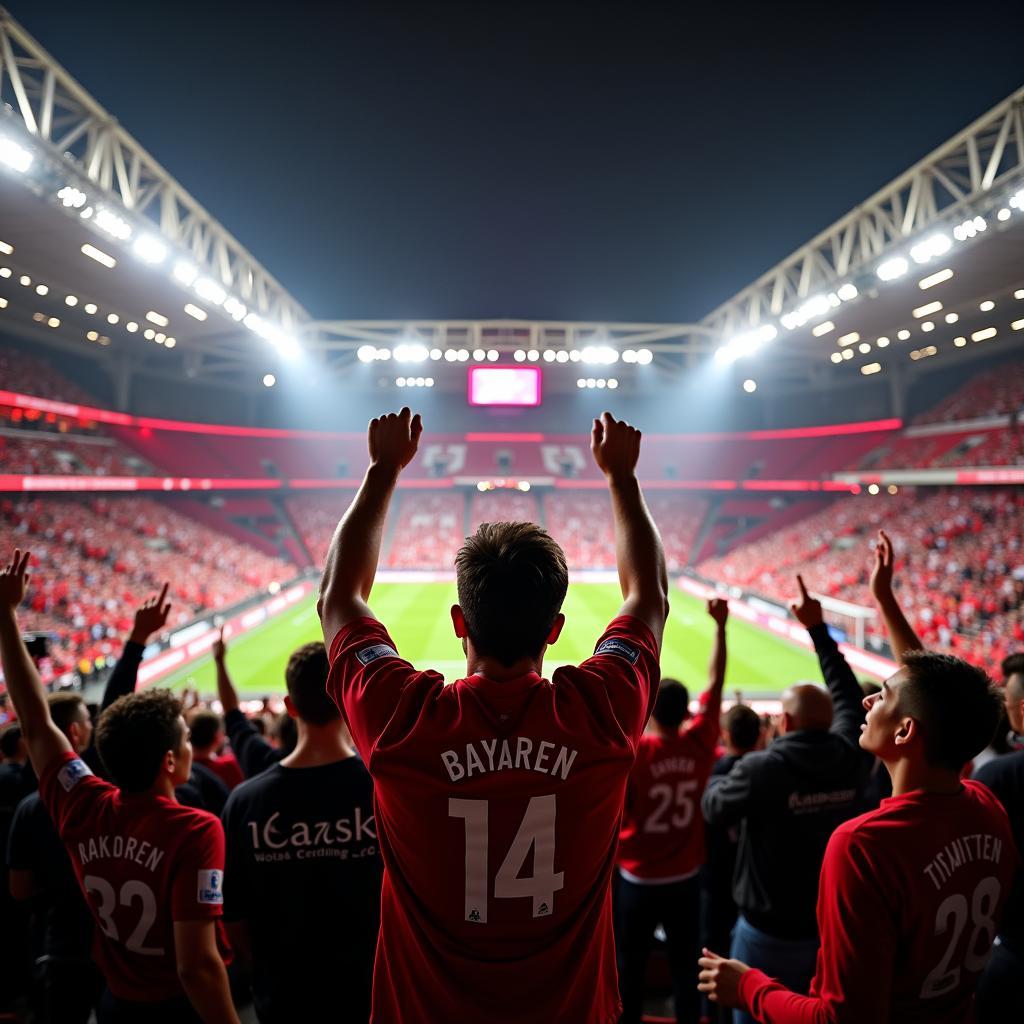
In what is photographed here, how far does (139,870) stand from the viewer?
72.6 inches

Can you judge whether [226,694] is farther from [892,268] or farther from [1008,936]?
[892,268]

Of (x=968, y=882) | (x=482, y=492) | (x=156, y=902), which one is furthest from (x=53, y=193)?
(x=482, y=492)

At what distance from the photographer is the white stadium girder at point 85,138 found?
945 centimetres

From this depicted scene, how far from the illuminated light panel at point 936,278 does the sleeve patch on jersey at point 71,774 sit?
804 inches

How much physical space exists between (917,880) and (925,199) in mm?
Result: 16796

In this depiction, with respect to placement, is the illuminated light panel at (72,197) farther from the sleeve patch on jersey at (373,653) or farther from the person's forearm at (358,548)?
the sleeve patch on jersey at (373,653)

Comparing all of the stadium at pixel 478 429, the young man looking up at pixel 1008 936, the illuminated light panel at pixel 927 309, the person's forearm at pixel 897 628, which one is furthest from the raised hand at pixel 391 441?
the illuminated light panel at pixel 927 309

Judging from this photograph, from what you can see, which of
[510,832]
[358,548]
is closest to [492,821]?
[510,832]

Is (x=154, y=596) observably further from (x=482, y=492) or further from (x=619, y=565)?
(x=482, y=492)

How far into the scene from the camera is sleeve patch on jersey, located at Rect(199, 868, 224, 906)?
184cm

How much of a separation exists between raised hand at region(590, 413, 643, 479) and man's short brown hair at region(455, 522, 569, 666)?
1.77 feet

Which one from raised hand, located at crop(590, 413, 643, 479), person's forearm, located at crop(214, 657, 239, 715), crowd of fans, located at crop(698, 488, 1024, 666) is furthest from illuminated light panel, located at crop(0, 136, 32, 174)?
crowd of fans, located at crop(698, 488, 1024, 666)

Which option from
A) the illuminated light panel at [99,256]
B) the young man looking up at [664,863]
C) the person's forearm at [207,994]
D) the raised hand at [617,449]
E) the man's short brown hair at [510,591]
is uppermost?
the illuminated light panel at [99,256]

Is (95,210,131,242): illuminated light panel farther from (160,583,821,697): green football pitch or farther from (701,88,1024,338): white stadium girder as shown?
(701,88,1024,338): white stadium girder
